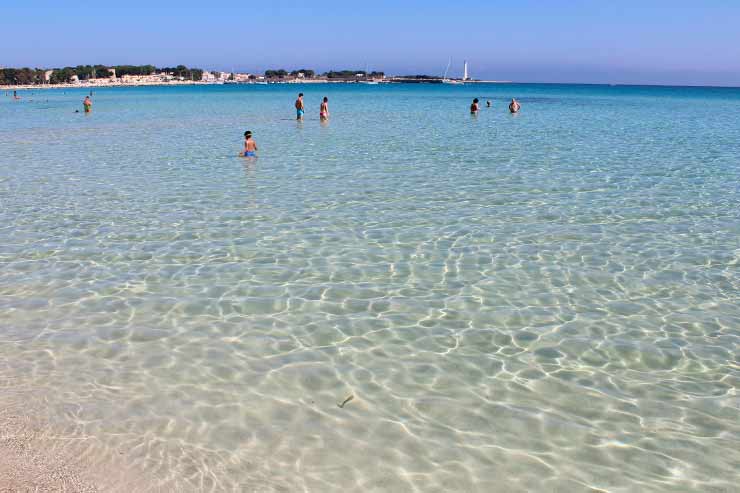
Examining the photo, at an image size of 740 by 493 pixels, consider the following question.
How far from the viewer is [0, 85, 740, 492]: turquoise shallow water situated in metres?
4.58

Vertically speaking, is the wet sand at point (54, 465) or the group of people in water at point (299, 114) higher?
the group of people in water at point (299, 114)

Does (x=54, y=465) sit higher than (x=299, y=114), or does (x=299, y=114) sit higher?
(x=299, y=114)

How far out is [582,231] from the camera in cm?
1081

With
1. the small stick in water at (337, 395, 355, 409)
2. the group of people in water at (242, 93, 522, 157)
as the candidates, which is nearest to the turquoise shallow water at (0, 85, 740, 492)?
the small stick in water at (337, 395, 355, 409)

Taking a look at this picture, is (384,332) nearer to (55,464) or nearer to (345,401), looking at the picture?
(345,401)


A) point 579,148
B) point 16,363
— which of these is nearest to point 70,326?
point 16,363

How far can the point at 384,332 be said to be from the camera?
22.0 ft

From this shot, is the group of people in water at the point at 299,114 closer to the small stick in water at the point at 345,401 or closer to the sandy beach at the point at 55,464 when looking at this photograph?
the small stick in water at the point at 345,401

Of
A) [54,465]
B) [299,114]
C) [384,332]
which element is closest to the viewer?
[54,465]

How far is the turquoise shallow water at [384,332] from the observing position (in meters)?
4.58

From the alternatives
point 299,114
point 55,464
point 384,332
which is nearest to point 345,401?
point 384,332

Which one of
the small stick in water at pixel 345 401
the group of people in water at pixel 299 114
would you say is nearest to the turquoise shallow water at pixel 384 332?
the small stick in water at pixel 345 401

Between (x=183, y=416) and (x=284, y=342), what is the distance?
64.6 inches

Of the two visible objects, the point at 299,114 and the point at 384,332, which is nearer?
the point at 384,332
